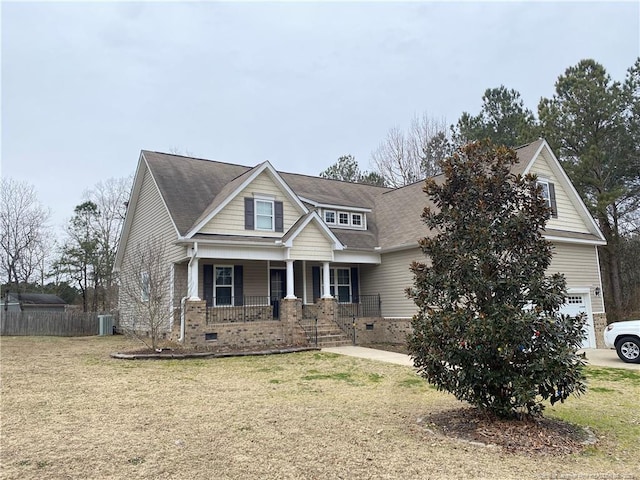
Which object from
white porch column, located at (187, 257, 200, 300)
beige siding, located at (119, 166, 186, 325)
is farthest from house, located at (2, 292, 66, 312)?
white porch column, located at (187, 257, 200, 300)

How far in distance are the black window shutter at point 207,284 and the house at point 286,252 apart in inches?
1.4

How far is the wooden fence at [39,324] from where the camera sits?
68.7 feet

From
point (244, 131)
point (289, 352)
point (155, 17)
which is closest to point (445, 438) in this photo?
point (289, 352)

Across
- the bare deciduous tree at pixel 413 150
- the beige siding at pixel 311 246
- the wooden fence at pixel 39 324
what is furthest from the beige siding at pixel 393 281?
the bare deciduous tree at pixel 413 150

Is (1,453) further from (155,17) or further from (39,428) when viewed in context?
(155,17)

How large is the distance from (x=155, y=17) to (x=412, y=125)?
23759 millimetres

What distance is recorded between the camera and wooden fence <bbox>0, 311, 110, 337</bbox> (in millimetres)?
20931

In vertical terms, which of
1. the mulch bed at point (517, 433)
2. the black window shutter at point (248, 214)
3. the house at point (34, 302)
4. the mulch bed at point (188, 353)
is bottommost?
the mulch bed at point (517, 433)

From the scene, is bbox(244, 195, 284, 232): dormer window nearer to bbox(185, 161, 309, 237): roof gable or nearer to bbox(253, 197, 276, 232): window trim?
bbox(253, 197, 276, 232): window trim

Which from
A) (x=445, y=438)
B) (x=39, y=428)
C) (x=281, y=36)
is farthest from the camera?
(x=281, y=36)

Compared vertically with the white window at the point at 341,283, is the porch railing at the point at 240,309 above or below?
below

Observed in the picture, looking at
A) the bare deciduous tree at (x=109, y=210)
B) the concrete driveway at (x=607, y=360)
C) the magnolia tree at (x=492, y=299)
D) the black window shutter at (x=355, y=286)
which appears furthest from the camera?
the bare deciduous tree at (x=109, y=210)

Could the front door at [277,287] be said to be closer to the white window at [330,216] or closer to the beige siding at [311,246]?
the beige siding at [311,246]

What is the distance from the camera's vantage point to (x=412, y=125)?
1314 inches
